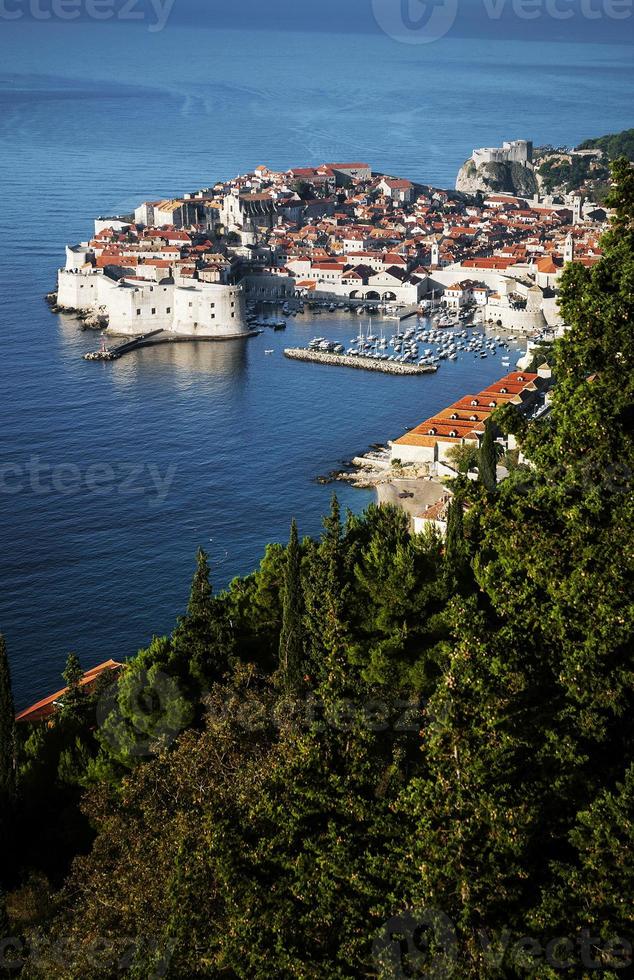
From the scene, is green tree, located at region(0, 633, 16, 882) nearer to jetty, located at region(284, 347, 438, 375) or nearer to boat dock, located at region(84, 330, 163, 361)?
jetty, located at region(284, 347, 438, 375)

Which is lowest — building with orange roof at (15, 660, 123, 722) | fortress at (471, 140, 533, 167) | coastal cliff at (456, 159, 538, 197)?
building with orange roof at (15, 660, 123, 722)

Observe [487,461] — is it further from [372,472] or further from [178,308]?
[178,308]

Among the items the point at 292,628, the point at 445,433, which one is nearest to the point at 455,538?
the point at 292,628

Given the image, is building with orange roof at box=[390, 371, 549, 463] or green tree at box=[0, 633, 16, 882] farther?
building with orange roof at box=[390, 371, 549, 463]

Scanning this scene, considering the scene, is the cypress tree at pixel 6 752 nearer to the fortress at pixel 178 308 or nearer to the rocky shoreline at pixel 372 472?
the rocky shoreline at pixel 372 472

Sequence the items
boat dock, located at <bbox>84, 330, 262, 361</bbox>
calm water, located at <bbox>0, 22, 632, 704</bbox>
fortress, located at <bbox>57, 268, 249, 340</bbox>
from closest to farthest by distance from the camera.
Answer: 1. calm water, located at <bbox>0, 22, 632, 704</bbox>
2. boat dock, located at <bbox>84, 330, 262, 361</bbox>
3. fortress, located at <bbox>57, 268, 249, 340</bbox>

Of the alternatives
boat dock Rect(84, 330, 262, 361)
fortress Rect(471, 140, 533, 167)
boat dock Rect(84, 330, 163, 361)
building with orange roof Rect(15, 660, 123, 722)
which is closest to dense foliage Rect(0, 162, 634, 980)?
building with orange roof Rect(15, 660, 123, 722)
